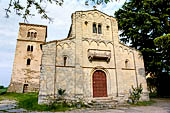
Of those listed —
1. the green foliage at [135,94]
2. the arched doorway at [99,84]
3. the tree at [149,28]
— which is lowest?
the green foliage at [135,94]

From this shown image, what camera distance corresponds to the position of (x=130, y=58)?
13.1 m

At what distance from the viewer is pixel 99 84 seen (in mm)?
11633

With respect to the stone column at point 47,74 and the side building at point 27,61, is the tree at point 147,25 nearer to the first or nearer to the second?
the stone column at point 47,74

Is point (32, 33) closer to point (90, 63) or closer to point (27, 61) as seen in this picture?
point (27, 61)

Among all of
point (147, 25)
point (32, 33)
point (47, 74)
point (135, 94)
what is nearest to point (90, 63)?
point (47, 74)

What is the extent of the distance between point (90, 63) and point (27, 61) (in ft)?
60.6

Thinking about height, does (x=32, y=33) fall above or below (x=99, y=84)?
above

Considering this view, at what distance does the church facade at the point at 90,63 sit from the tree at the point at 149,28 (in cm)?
184

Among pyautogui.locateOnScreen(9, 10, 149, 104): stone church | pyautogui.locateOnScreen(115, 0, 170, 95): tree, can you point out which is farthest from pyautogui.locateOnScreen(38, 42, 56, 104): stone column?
pyautogui.locateOnScreen(115, 0, 170, 95): tree

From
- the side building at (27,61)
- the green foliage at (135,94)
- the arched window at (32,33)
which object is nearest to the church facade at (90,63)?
the green foliage at (135,94)

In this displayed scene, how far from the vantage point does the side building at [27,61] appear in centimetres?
2355

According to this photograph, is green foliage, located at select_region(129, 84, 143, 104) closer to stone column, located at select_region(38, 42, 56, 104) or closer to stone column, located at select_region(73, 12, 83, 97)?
stone column, located at select_region(73, 12, 83, 97)

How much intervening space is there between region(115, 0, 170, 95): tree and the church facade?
184cm

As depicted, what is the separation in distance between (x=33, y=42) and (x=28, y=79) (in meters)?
8.06
